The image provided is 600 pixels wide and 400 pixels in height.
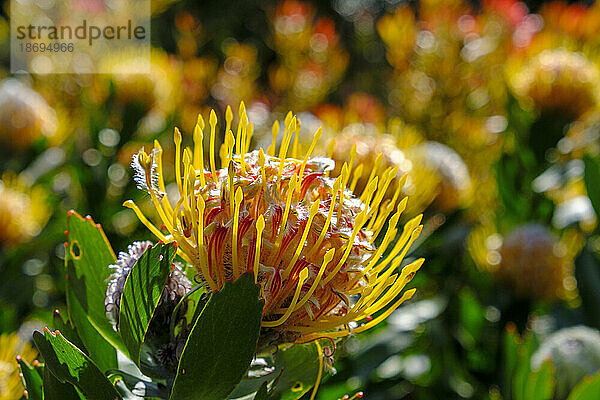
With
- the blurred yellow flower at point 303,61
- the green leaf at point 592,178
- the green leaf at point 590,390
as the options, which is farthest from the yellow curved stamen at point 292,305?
the blurred yellow flower at point 303,61

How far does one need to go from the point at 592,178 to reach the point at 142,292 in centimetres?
117

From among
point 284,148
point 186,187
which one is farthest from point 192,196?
point 284,148

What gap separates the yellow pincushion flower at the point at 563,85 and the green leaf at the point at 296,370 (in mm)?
1462

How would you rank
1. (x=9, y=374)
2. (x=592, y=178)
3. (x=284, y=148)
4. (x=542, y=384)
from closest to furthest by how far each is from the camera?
(x=284, y=148)
(x=9, y=374)
(x=542, y=384)
(x=592, y=178)

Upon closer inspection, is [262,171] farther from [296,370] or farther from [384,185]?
[296,370]

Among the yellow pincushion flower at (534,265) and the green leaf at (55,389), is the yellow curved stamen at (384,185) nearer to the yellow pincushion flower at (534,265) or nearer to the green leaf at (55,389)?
the green leaf at (55,389)

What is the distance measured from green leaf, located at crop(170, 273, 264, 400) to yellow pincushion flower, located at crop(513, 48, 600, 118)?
161cm

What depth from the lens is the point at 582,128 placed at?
210cm

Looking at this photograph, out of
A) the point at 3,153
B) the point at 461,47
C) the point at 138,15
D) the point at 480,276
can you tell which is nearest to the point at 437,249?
the point at 480,276

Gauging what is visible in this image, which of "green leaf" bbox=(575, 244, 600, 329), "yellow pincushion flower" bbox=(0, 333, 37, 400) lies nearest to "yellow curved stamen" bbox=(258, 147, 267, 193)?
"yellow pincushion flower" bbox=(0, 333, 37, 400)

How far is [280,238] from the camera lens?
634mm

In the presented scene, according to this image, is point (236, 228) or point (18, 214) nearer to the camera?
point (236, 228)

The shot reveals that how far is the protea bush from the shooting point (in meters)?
0.59

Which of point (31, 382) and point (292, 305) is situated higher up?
point (292, 305)
